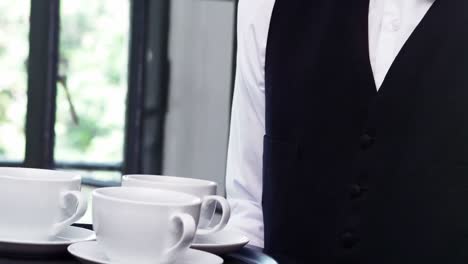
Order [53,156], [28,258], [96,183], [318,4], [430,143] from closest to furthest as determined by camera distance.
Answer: [28,258]
[430,143]
[318,4]
[96,183]
[53,156]

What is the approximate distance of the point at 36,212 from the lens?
0.83m

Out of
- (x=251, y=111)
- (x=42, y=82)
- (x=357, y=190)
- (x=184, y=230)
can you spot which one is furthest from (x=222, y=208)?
(x=42, y=82)

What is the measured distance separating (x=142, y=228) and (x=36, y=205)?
0.14 meters

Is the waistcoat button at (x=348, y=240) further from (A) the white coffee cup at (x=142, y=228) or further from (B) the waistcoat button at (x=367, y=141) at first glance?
(A) the white coffee cup at (x=142, y=228)

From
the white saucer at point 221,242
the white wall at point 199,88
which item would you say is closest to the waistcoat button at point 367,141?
the white saucer at point 221,242

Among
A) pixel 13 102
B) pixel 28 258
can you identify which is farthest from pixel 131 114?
pixel 28 258

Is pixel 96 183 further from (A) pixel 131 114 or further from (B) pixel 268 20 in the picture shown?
(B) pixel 268 20

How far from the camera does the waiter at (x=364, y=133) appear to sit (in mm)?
1187

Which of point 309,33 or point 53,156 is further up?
point 309,33

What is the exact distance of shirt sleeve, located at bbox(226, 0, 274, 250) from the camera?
4.34 ft

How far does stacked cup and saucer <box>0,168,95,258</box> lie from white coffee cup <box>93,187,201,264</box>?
63 millimetres

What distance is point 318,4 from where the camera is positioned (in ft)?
4.25

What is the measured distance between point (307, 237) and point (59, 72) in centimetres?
361

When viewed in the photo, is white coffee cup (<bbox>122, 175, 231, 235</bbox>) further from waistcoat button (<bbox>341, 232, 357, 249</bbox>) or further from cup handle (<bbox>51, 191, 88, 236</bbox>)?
waistcoat button (<bbox>341, 232, 357, 249</bbox>)
